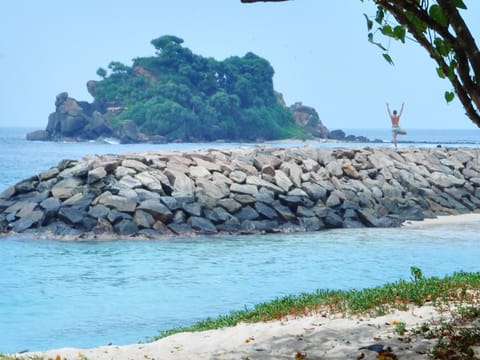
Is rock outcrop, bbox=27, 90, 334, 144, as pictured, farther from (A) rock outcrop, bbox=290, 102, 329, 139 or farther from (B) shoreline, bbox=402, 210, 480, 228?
(B) shoreline, bbox=402, 210, 480, 228

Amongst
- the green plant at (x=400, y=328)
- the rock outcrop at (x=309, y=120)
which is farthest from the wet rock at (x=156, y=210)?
the rock outcrop at (x=309, y=120)

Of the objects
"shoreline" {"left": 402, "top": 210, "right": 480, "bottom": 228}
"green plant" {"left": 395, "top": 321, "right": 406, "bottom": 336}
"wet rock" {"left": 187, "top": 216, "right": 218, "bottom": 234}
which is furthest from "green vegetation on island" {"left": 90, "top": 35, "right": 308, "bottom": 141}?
"green plant" {"left": 395, "top": 321, "right": 406, "bottom": 336}

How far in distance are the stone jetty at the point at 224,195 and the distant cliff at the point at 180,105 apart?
4531cm

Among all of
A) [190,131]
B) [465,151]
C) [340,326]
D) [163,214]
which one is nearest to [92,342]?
[340,326]

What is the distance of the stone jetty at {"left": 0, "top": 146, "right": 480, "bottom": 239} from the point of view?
1905 centimetres

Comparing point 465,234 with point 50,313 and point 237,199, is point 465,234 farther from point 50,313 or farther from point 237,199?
point 50,313

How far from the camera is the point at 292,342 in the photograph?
6.84 meters

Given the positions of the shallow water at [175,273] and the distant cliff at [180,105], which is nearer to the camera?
the shallow water at [175,273]

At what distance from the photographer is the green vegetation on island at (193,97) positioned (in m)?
69.2

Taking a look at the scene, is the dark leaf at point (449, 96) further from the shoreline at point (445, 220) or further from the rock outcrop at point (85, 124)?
the rock outcrop at point (85, 124)

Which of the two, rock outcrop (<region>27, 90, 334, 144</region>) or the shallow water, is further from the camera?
rock outcrop (<region>27, 90, 334, 144</region>)

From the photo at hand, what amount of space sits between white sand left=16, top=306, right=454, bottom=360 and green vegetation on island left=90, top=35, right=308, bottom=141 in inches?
2402

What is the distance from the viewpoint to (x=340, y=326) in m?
7.36

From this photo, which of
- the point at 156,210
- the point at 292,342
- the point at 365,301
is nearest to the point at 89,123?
the point at 156,210
